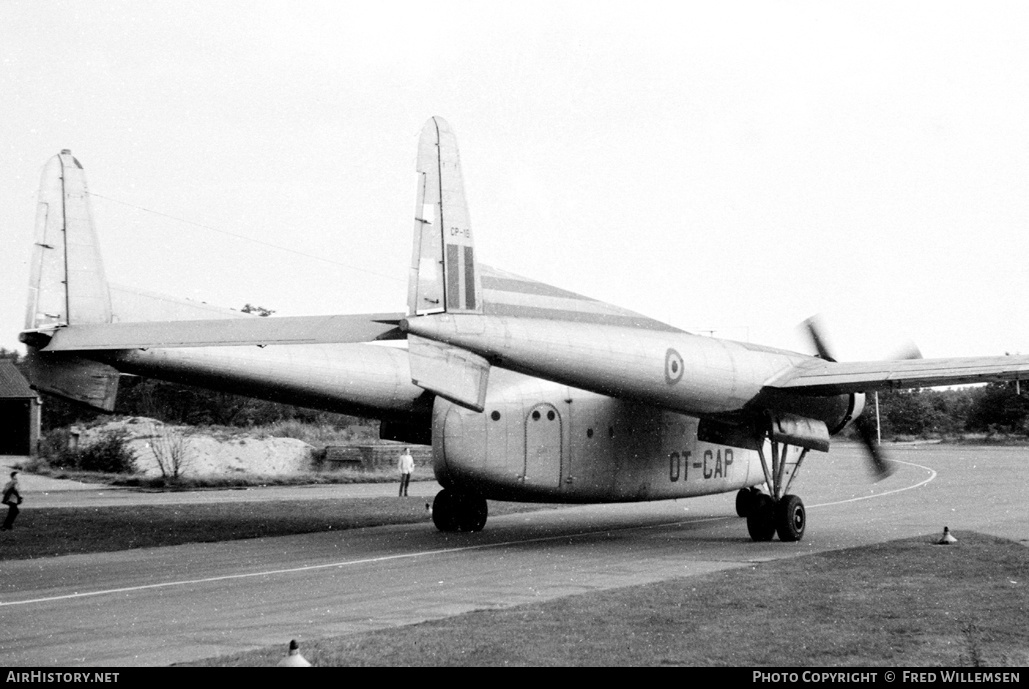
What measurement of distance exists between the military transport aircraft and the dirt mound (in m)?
24.1

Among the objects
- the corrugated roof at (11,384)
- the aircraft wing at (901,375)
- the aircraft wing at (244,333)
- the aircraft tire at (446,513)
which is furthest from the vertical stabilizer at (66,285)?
the corrugated roof at (11,384)

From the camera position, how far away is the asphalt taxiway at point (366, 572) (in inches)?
424

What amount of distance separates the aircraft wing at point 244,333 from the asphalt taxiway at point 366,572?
357 centimetres

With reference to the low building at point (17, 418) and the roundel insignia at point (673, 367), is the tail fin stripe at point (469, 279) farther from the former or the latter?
the low building at point (17, 418)

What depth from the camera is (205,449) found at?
150 feet

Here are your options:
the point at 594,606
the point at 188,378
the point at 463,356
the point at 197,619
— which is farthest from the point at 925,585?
the point at 188,378

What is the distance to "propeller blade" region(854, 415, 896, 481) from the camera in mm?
21359

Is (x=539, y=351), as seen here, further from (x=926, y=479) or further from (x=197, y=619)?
(x=926, y=479)

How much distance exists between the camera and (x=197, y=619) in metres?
11.6

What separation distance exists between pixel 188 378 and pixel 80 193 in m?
3.71

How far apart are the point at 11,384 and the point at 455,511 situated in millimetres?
48964

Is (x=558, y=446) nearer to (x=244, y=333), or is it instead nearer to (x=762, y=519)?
(x=762, y=519)

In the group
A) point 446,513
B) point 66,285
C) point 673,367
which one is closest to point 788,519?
point 673,367

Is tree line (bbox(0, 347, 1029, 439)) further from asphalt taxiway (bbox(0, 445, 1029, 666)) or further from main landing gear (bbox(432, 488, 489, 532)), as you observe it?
main landing gear (bbox(432, 488, 489, 532))
